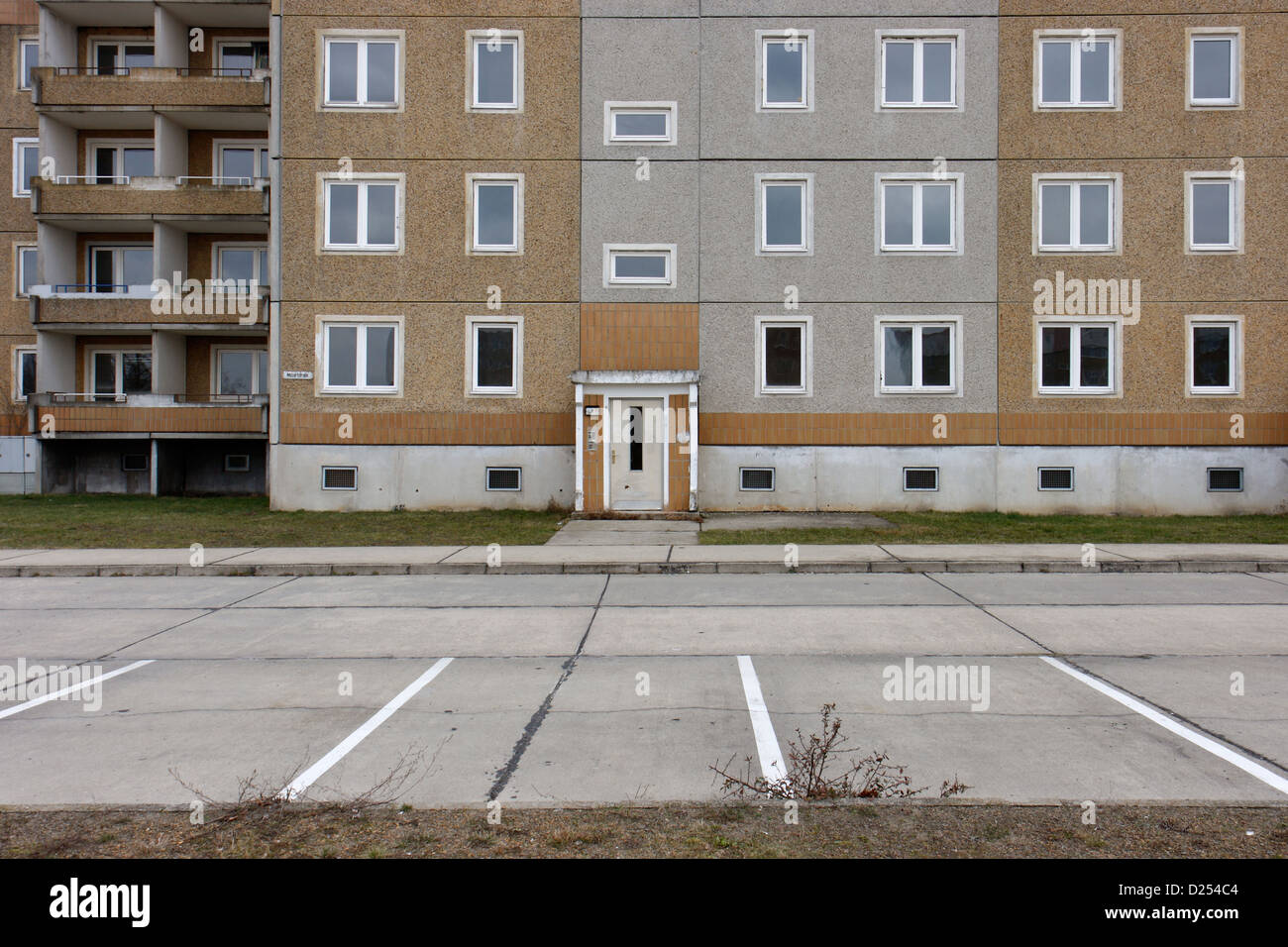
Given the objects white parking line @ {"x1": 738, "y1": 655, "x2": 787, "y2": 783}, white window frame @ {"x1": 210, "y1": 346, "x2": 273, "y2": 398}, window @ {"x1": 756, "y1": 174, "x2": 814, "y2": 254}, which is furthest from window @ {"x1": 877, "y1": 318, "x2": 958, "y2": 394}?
white window frame @ {"x1": 210, "y1": 346, "x2": 273, "y2": 398}

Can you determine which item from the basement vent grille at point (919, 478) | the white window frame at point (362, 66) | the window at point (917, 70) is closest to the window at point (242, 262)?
the white window frame at point (362, 66)

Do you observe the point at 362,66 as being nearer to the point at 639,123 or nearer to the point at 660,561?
the point at 639,123

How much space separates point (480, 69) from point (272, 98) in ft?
16.9

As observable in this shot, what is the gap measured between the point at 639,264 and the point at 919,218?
22.0 feet

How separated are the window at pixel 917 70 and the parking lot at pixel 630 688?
14262mm

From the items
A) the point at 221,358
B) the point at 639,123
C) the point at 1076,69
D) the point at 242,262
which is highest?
the point at 1076,69

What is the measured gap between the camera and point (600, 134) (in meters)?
21.7

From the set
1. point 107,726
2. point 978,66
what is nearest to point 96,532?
point 107,726

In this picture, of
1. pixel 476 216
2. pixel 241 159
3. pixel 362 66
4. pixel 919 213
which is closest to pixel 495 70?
pixel 362 66

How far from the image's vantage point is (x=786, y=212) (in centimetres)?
2173

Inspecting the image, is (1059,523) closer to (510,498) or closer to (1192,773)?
(510,498)

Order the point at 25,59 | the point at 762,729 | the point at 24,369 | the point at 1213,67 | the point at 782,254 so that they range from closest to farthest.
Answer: the point at 762,729, the point at 1213,67, the point at 782,254, the point at 25,59, the point at 24,369

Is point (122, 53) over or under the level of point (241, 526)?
over

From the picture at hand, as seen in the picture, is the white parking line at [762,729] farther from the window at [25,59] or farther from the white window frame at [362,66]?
the window at [25,59]
